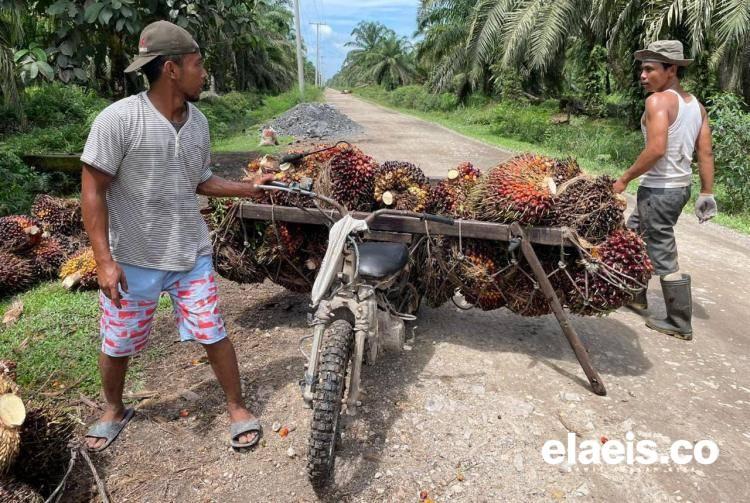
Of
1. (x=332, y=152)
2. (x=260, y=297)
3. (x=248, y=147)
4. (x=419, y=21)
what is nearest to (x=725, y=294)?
(x=332, y=152)

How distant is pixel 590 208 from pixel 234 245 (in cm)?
238

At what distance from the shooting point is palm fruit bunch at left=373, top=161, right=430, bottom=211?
3.50m

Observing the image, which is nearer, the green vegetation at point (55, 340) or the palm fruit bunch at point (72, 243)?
the green vegetation at point (55, 340)

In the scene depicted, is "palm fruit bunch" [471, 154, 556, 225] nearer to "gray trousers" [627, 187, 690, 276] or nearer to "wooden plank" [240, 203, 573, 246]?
"wooden plank" [240, 203, 573, 246]

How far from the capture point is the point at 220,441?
2.86 m

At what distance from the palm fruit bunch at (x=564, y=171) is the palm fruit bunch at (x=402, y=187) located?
824 millimetres

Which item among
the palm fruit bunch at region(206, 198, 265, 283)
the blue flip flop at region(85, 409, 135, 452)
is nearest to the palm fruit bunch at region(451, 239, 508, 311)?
the palm fruit bunch at region(206, 198, 265, 283)

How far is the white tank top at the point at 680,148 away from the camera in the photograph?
152 inches

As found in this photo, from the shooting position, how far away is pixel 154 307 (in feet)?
8.97

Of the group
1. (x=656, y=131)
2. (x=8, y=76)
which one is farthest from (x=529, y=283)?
(x=8, y=76)

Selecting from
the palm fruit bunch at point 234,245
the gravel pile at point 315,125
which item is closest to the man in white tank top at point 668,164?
the palm fruit bunch at point 234,245

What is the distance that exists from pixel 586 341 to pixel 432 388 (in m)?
1.39

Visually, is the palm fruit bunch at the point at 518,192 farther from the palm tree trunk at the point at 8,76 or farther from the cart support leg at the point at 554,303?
the palm tree trunk at the point at 8,76

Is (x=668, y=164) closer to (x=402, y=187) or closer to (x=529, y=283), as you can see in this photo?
(x=529, y=283)
